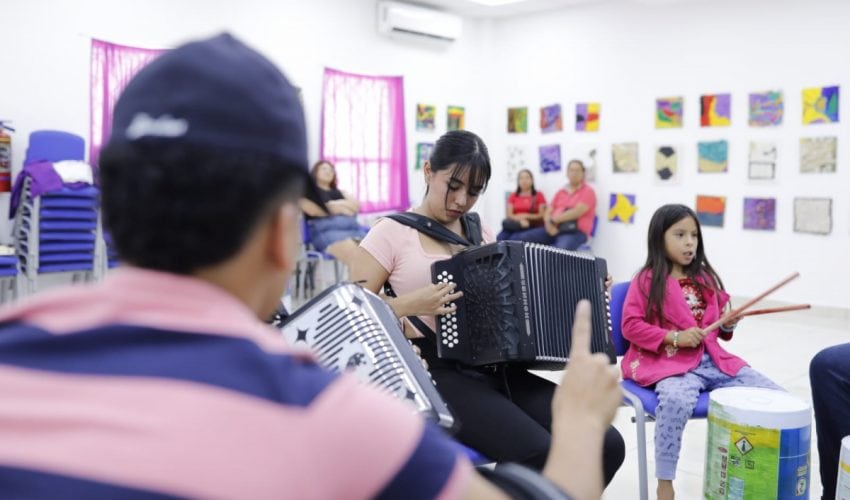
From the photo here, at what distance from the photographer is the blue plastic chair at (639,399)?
86.7 inches

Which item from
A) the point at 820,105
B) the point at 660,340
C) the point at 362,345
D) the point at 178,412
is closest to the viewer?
the point at 178,412

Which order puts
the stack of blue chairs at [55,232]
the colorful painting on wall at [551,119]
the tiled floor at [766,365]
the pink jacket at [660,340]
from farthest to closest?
the colorful painting on wall at [551,119], the stack of blue chairs at [55,232], the tiled floor at [766,365], the pink jacket at [660,340]

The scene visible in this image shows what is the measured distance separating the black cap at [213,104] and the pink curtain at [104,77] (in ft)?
17.6

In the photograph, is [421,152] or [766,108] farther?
[421,152]

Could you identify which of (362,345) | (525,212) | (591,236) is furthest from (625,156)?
(362,345)

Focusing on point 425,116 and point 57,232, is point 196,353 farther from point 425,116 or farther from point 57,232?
point 425,116

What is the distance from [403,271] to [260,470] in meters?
1.65

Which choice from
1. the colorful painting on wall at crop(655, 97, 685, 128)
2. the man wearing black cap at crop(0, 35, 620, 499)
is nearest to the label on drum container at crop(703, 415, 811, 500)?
the man wearing black cap at crop(0, 35, 620, 499)

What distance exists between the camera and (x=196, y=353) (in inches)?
22.3

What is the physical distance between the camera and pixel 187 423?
1.76 feet

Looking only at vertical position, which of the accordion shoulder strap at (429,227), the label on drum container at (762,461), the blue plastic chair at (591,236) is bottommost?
the label on drum container at (762,461)

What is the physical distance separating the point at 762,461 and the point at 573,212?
203 inches

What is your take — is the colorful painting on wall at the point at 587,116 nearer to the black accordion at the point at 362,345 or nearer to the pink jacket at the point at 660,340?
the pink jacket at the point at 660,340

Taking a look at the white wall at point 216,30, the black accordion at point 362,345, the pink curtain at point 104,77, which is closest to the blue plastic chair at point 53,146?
the white wall at point 216,30
